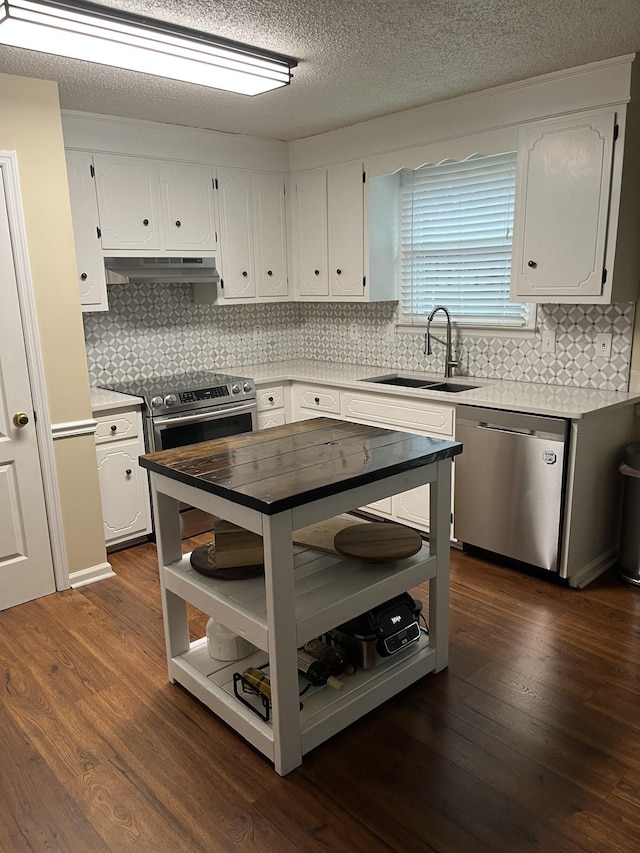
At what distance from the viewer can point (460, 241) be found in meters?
4.15

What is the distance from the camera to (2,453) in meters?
3.11

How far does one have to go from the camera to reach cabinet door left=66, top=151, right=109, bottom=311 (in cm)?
370

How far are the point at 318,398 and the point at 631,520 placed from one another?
6.82 feet

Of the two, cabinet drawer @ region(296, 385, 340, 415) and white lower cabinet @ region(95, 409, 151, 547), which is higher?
cabinet drawer @ region(296, 385, 340, 415)

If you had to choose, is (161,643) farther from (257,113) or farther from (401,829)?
(257,113)

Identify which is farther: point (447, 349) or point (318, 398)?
point (318, 398)

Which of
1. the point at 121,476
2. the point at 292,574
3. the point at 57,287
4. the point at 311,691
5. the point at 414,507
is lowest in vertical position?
the point at 311,691

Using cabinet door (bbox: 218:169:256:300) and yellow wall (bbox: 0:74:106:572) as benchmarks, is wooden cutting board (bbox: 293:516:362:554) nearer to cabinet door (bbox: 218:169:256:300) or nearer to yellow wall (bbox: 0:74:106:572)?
yellow wall (bbox: 0:74:106:572)

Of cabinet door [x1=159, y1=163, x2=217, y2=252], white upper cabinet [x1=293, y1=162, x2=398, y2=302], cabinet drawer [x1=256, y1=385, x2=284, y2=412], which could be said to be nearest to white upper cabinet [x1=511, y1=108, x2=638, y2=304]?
white upper cabinet [x1=293, y1=162, x2=398, y2=302]

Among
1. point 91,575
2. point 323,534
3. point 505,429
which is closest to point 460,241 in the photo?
point 505,429

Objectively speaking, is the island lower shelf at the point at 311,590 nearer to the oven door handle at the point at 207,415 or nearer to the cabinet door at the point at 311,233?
the oven door handle at the point at 207,415

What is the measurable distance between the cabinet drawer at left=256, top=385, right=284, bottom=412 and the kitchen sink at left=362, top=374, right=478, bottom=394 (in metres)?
0.66

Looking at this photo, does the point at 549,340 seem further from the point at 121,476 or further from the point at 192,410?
the point at 121,476

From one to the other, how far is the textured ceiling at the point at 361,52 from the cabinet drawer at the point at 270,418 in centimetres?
191
